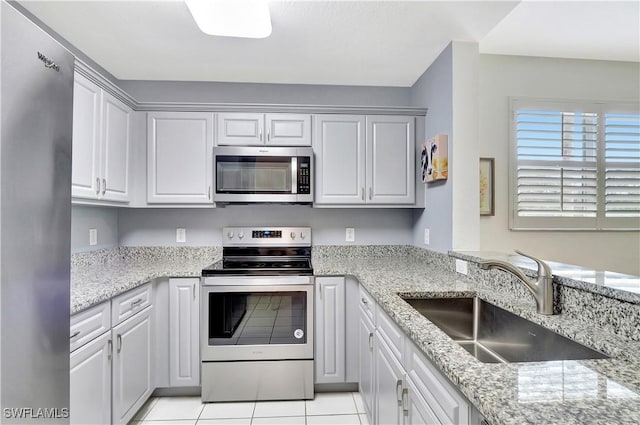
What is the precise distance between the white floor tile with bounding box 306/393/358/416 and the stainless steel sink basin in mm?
Result: 993

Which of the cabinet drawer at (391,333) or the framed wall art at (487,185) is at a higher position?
the framed wall art at (487,185)

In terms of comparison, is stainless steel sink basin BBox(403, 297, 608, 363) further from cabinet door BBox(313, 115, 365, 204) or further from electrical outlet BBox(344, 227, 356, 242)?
electrical outlet BBox(344, 227, 356, 242)

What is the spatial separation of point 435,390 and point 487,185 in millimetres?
2152

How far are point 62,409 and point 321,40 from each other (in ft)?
6.95

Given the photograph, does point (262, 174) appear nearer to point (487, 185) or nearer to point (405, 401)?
point (405, 401)

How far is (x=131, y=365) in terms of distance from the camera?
1.86m

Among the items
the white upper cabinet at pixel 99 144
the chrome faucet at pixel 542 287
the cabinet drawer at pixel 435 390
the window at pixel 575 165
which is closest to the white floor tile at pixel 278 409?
the cabinet drawer at pixel 435 390

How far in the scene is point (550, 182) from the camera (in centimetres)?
271

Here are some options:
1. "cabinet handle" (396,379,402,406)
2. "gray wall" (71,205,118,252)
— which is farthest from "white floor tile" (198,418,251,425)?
"gray wall" (71,205,118,252)

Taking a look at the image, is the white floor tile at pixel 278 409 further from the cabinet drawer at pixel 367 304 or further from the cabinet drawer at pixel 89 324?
the cabinet drawer at pixel 89 324

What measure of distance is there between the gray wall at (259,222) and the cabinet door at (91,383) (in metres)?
1.17

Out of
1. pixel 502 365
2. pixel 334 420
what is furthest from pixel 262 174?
pixel 502 365

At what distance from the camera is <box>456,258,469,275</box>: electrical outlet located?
1868 millimetres

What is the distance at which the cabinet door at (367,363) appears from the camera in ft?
5.75
